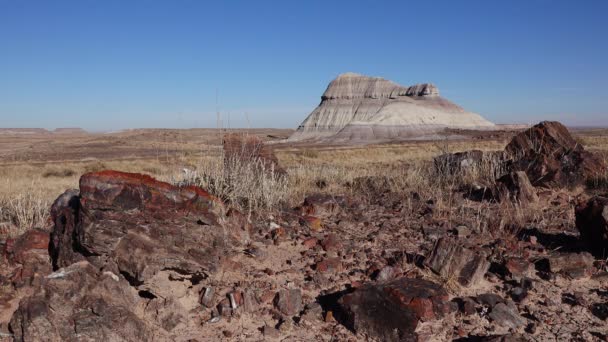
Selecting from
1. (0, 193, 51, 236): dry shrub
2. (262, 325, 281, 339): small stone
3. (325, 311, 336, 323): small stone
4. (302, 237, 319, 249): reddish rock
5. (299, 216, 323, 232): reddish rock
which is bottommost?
(262, 325, 281, 339): small stone

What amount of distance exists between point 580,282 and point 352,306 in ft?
6.54

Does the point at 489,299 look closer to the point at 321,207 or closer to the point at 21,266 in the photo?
the point at 321,207

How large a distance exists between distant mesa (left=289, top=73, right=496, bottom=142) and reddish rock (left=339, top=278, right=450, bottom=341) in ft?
148

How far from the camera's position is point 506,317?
3.08 m

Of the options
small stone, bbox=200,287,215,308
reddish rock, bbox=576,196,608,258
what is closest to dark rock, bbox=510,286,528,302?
A: reddish rock, bbox=576,196,608,258

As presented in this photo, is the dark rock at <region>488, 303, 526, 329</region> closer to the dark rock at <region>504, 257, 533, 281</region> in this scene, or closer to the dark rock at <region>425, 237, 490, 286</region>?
the dark rock at <region>425, 237, 490, 286</region>

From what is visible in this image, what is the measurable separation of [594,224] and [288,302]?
2.97 meters

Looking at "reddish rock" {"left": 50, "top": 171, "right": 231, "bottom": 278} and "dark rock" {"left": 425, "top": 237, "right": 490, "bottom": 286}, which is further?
"dark rock" {"left": 425, "top": 237, "right": 490, "bottom": 286}

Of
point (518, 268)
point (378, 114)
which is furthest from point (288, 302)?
point (378, 114)

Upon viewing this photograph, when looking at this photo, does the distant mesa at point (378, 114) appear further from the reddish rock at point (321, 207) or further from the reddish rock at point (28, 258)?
the reddish rock at point (28, 258)

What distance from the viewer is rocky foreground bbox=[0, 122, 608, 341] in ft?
9.70

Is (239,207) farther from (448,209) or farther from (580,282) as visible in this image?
(580,282)

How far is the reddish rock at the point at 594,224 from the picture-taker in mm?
4004

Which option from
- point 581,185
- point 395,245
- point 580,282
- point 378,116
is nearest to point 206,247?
point 395,245
